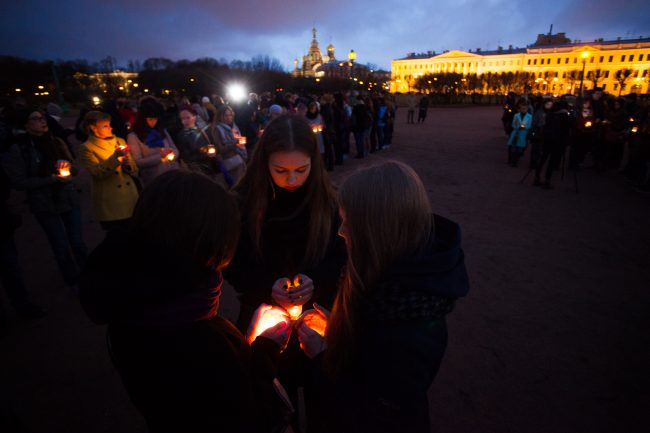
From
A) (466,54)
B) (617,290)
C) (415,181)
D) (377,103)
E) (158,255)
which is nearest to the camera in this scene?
(158,255)

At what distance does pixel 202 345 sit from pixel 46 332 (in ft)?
12.7

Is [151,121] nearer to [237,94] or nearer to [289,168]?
[289,168]

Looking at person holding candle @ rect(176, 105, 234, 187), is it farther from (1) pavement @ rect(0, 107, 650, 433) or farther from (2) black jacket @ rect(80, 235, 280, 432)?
(2) black jacket @ rect(80, 235, 280, 432)

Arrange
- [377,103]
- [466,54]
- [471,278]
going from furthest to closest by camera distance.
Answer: [466,54] < [377,103] < [471,278]

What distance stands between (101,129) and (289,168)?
334 centimetres

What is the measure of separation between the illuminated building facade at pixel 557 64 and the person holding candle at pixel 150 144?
257 feet

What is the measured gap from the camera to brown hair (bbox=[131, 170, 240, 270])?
1.12 metres

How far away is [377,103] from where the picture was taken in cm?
1366

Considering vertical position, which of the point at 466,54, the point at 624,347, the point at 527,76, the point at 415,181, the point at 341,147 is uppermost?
the point at 466,54

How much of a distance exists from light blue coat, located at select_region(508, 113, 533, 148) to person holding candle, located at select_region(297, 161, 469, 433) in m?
11.1

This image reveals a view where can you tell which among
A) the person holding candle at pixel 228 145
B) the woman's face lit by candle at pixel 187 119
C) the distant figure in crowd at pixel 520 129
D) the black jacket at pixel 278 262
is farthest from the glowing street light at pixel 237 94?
the black jacket at pixel 278 262

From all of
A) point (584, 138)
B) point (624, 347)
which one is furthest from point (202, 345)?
point (584, 138)

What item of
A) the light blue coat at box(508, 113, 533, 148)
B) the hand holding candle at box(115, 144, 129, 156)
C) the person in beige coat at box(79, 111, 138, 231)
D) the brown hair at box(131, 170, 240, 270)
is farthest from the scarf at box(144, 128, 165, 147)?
the light blue coat at box(508, 113, 533, 148)

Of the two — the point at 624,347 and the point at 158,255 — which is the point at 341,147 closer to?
the point at 624,347
